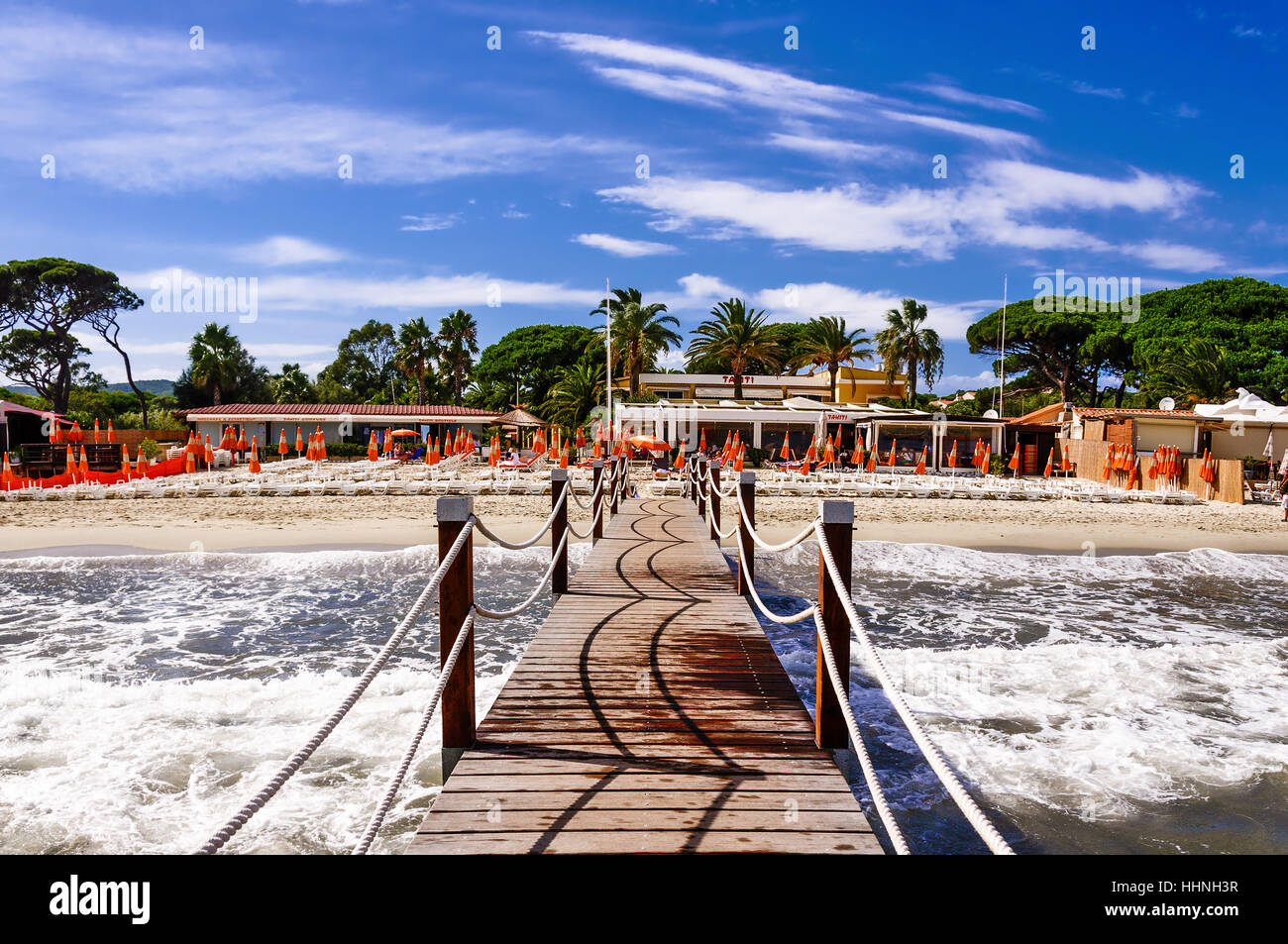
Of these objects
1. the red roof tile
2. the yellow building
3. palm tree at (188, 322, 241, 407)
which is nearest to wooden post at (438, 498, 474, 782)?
the red roof tile

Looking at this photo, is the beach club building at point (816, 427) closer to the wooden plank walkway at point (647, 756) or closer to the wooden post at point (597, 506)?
the wooden post at point (597, 506)

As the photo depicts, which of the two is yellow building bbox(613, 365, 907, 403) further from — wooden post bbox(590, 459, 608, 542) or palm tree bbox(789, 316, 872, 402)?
wooden post bbox(590, 459, 608, 542)

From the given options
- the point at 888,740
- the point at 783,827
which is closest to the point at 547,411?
the point at 888,740

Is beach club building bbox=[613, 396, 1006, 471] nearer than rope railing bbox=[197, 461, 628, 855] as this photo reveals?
No

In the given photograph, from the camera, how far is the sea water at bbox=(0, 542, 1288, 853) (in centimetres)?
507

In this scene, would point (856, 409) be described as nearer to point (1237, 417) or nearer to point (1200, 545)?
point (1237, 417)

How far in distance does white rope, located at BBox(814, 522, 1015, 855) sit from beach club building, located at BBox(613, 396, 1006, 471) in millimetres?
30855

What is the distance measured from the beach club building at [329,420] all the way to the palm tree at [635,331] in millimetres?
9205

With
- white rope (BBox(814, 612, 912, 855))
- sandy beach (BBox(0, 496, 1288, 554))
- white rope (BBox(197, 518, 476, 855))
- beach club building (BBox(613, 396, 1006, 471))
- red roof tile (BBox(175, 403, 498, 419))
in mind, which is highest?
red roof tile (BBox(175, 403, 498, 419))

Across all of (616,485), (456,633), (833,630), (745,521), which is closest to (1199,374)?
(616,485)

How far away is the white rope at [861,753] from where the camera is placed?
110 inches

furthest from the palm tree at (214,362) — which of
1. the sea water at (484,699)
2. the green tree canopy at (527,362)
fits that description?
the sea water at (484,699)
